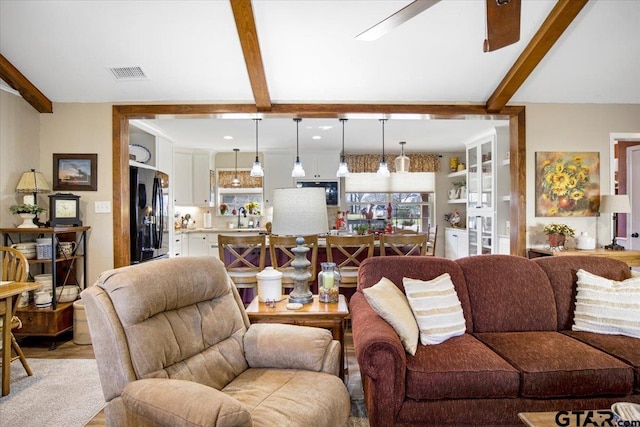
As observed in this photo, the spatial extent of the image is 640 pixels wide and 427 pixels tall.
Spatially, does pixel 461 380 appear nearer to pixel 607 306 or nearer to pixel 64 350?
pixel 607 306

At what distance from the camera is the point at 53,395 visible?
99.2 inches

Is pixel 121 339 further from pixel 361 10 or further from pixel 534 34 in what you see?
pixel 534 34

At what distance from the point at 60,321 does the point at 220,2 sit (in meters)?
3.02

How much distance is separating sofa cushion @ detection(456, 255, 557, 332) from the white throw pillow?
576mm

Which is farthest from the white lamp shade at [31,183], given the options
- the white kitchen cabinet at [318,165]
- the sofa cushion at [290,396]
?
the white kitchen cabinet at [318,165]

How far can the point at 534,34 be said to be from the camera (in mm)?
3209

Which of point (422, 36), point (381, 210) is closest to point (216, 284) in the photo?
point (422, 36)

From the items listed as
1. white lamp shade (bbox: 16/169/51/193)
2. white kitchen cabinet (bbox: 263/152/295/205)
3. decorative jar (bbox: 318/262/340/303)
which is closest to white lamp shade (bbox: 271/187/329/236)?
decorative jar (bbox: 318/262/340/303)

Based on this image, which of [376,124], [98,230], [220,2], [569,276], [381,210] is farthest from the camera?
[381,210]

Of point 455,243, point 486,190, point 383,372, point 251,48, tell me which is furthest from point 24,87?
point 455,243

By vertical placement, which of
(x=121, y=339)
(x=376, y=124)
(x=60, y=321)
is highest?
(x=376, y=124)

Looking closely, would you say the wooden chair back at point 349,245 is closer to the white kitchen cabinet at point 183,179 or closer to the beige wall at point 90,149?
the beige wall at point 90,149

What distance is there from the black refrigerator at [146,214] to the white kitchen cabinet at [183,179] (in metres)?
1.31

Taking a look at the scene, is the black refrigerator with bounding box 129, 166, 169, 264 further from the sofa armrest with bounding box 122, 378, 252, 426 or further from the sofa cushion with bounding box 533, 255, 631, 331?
the sofa cushion with bounding box 533, 255, 631, 331
